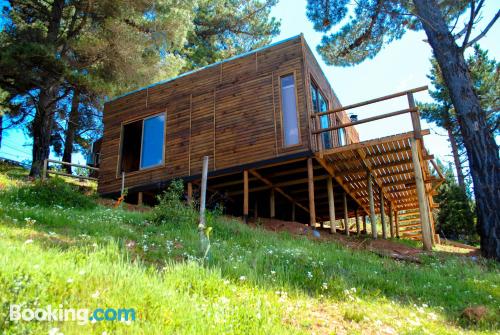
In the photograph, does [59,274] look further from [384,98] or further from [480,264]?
[384,98]

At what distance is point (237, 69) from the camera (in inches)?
507

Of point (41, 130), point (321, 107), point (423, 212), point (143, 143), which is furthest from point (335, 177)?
point (41, 130)

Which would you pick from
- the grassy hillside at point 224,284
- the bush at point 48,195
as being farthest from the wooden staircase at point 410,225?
the bush at point 48,195

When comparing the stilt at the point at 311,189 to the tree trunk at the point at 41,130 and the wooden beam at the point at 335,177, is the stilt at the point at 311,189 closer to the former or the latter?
the wooden beam at the point at 335,177

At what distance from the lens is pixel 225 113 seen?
1271 centimetres

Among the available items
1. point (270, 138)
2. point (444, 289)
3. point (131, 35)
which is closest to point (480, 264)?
point (444, 289)

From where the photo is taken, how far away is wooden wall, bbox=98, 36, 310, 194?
1177cm

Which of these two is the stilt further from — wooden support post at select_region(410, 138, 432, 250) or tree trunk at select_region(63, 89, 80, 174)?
tree trunk at select_region(63, 89, 80, 174)

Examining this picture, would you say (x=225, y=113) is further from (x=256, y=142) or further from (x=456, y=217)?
(x=456, y=217)

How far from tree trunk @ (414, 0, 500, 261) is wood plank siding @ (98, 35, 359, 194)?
133 inches

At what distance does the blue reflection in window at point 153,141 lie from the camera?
45.9 feet

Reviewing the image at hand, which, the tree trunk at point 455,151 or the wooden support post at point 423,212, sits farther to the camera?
the tree trunk at point 455,151

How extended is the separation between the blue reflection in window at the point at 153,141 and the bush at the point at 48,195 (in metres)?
3.94

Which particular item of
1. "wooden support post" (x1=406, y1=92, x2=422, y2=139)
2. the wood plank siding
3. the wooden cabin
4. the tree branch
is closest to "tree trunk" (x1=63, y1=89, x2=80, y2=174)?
the wooden cabin
